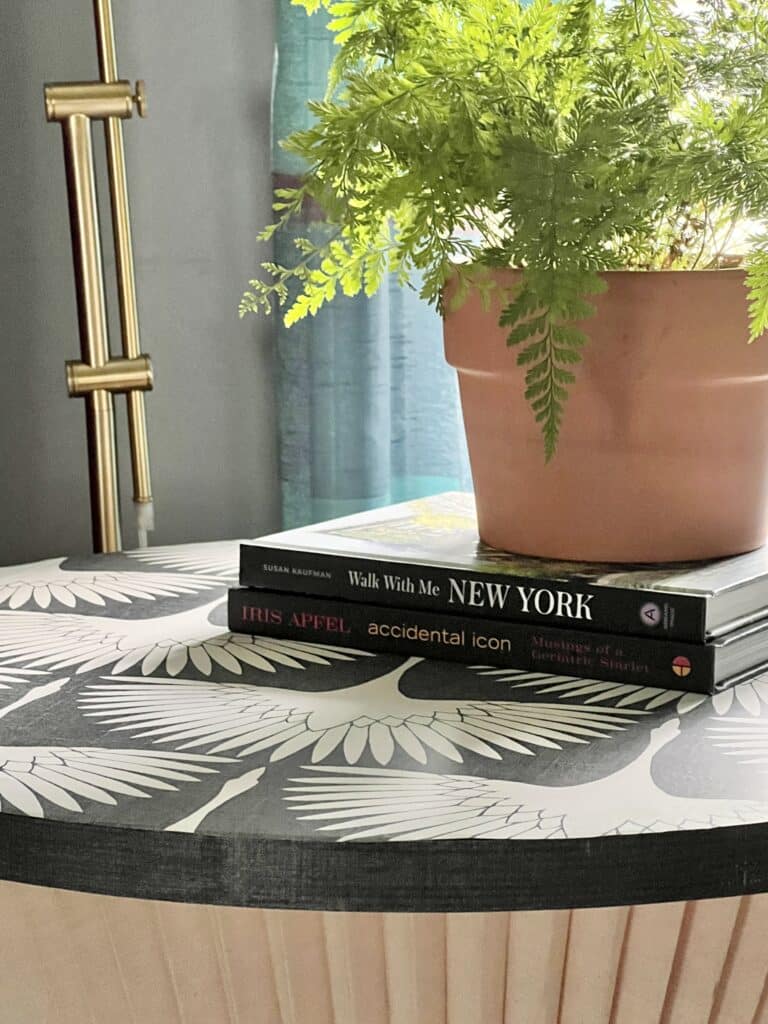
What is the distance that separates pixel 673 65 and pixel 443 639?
36 cm

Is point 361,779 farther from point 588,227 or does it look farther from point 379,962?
point 588,227

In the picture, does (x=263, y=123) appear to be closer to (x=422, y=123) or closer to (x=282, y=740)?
(x=422, y=123)

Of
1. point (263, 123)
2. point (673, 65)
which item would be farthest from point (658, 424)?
point (263, 123)

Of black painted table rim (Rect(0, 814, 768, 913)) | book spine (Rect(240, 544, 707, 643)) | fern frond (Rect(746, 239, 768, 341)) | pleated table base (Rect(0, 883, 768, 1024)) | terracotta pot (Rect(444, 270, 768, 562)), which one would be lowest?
Result: pleated table base (Rect(0, 883, 768, 1024))

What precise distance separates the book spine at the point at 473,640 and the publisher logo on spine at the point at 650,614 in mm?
11

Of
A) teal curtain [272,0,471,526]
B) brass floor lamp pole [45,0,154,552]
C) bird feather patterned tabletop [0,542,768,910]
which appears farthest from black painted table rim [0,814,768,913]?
teal curtain [272,0,471,526]

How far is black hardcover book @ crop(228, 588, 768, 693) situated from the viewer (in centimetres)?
73

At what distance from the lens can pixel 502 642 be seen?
770mm

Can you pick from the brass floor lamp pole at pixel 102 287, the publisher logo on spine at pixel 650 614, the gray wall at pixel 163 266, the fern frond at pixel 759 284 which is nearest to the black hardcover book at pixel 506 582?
the publisher logo on spine at pixel 650 614

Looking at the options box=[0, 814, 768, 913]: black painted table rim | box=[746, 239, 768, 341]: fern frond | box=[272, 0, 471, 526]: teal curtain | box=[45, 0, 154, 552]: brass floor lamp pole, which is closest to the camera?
box=[0, 814, 768, 913]: black painted table rim

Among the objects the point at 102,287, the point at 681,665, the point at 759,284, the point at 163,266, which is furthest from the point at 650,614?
the point at 163,266

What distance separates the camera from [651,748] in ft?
2.13

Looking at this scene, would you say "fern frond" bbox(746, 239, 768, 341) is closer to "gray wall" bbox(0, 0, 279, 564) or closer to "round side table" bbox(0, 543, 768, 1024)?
"round side table" bbox(0, 543, 768, 1024)

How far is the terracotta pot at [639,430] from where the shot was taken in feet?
2.49
